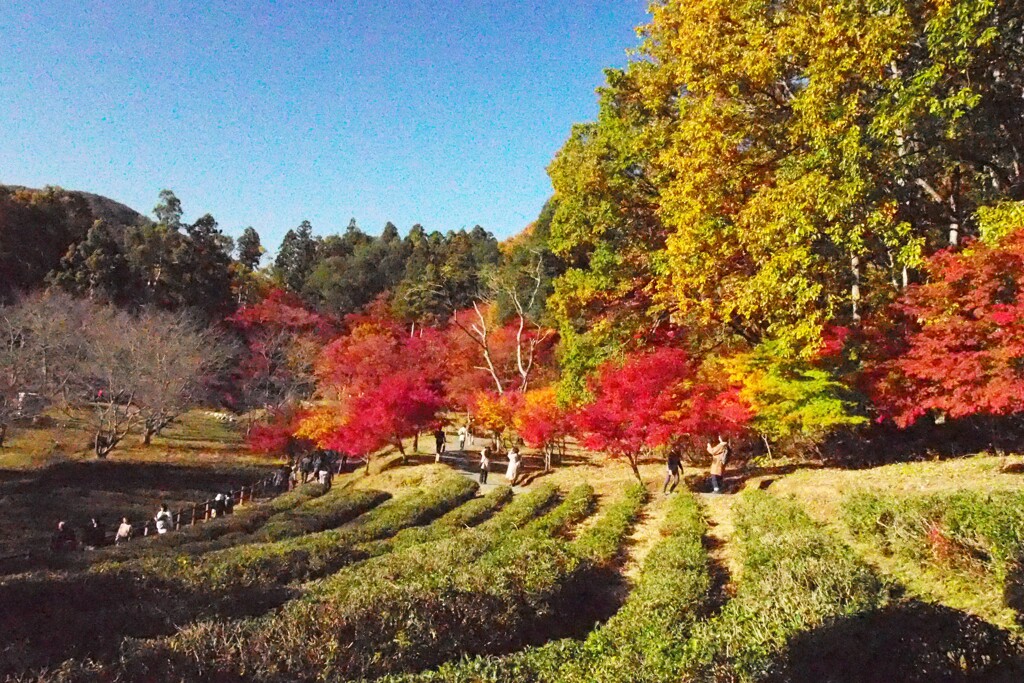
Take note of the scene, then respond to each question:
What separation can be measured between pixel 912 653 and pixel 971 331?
8.94 m

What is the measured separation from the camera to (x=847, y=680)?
5020mm

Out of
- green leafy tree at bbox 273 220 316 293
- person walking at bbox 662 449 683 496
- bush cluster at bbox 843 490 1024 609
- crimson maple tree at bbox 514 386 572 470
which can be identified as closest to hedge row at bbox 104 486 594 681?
bush cluster at bbox 843 490 1024 609

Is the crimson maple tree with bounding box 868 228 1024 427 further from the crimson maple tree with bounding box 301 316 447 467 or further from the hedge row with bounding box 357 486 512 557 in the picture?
the crimson maple tree with bounding box 301 316 447 467

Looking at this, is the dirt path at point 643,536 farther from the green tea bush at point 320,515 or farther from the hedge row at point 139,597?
the green tea bush at point 320,515

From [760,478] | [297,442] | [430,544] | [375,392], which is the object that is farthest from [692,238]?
[297,442]

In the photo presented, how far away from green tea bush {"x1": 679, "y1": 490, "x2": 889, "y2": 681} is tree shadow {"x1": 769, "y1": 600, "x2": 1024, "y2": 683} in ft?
0.75

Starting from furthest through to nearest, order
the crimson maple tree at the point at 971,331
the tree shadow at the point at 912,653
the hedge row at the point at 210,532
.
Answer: the hedge row at the point at 210,532 → the crimson maple tree at the point at 971,331 → the tree shadow at the point at 912,653

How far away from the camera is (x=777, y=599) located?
21.5 ft

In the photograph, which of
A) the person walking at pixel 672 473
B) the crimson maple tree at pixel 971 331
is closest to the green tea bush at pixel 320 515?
the person walking at pixel 672 473

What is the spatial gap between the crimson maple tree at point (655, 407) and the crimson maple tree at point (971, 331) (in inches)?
176

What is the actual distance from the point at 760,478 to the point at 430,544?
10.6 m

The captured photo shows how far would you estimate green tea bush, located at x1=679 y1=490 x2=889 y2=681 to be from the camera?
15.6ft

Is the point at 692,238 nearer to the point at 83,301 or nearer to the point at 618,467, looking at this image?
the point at 618,467

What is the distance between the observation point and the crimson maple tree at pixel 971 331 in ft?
35.9
